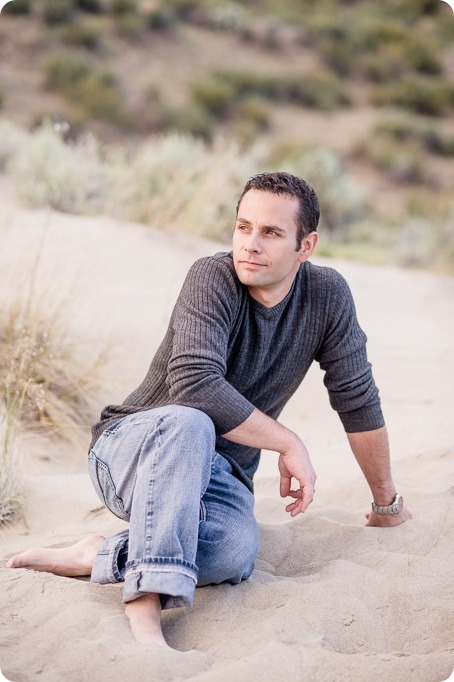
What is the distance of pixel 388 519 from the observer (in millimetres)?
3338

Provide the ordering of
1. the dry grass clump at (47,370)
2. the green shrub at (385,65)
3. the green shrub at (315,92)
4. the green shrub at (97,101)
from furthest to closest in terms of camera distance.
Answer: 1. the green shrub at (385,65)
2. the green shrub at (315,92)
3. the green shrub at (97,101)
4. the dry grass clump at (47,370)

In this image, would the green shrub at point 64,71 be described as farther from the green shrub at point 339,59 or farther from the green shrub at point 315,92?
the green shrub at point 339,59

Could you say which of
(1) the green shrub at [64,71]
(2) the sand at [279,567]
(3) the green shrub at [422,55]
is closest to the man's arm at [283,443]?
(2) the sand at [279,567]

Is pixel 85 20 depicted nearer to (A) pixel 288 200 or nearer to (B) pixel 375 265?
(B) pixel 375 265

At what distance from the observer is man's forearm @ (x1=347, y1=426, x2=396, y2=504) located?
127 inches

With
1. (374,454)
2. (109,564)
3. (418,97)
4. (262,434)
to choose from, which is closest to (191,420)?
(262,434)

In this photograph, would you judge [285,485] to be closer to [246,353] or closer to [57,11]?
[246,353]

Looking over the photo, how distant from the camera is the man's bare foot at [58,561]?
2.90 metres

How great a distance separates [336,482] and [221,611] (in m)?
1.61

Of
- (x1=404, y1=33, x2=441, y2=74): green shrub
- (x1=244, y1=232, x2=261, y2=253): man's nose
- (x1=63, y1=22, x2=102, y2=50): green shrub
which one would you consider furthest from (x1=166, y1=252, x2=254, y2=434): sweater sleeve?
(x1=404, y1=33, x2=441, y2=74): green shrub

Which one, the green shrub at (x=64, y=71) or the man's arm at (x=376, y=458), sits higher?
the green shrub at (x=64, y=71)

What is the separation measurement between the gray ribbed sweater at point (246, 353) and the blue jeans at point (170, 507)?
10cm

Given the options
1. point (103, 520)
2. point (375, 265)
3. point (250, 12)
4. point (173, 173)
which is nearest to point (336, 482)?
point (103, 520)

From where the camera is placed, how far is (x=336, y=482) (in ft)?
13.7
